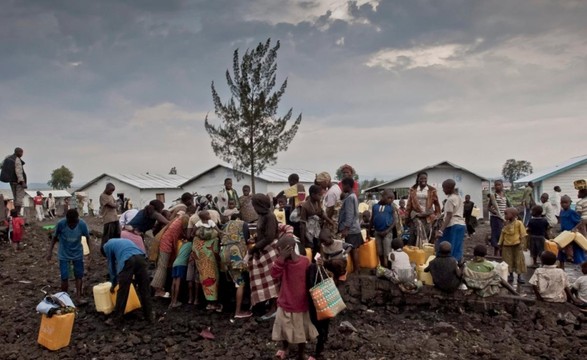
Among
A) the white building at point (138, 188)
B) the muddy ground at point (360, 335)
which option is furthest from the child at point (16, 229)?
the white building at point (138, 188)

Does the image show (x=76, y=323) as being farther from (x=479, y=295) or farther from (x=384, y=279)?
(x=479, y=295)

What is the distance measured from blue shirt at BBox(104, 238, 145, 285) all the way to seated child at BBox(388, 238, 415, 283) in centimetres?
431

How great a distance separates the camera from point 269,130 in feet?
71.6

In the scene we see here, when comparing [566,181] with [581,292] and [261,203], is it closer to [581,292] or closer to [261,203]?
[581,292]

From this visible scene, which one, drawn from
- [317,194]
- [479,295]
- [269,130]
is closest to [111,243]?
[317,194]

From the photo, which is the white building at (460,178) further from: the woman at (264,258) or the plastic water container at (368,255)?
the woman at (264,258)

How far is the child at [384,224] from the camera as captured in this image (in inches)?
310

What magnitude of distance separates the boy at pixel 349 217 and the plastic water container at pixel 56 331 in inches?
177

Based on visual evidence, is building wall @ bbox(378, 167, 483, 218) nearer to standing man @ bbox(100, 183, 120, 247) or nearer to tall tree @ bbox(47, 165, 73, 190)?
standing man @ bbox(100, 183, 120, 247)

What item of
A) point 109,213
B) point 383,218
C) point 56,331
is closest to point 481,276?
point 383,218

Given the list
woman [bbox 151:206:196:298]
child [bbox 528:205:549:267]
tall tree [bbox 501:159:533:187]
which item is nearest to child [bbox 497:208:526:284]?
child [bbox 528:205:549:267]

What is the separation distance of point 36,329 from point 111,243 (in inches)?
73.8

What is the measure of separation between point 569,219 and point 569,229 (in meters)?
0.26

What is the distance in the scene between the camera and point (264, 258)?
649cm
